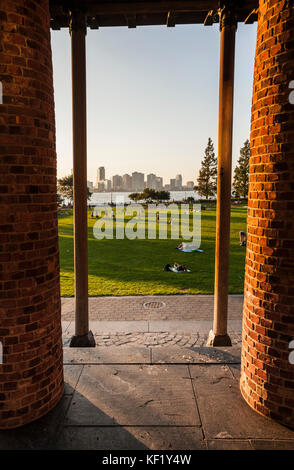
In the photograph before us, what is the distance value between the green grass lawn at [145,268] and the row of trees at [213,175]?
5715 cm

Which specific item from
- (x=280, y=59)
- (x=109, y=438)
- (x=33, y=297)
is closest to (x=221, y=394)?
(x=109, y=438)

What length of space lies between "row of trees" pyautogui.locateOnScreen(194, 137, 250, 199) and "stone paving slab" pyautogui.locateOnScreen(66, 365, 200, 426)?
233 feet

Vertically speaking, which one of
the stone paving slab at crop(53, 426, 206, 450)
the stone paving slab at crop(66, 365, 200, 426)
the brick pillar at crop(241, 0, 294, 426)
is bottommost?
the stone paving slab at crop(66, 365, 200, 426)

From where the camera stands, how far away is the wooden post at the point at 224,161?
4984 mm

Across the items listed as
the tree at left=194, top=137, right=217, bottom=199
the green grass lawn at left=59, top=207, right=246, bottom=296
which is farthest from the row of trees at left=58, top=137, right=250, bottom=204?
the green grass lawn at left=59, top=207, right=246, bottom=296

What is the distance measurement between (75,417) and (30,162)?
288 cm

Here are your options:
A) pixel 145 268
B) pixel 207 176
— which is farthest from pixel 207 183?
pixel 145 268

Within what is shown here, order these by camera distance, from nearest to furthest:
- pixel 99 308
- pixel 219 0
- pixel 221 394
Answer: pixel 221 394, pixel 219 0, pixel 99 308

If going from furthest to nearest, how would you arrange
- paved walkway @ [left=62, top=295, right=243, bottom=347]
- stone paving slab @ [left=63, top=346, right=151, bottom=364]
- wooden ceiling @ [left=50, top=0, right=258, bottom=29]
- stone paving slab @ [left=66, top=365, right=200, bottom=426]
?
paved walkway @ [left=62, top=295, right=243, bottom=347] < wooden ceiling @ [left=50, top=0, right=258, bottom=29] < stone paving slab @ [left=63, top=346, right=151, bottom=364] < stone paving slab @ [left=66, top=365, right=200, bottom=426]

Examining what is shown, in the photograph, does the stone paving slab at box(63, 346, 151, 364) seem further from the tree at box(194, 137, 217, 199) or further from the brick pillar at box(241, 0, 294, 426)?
the tree at box(194, 137, 217, 199)

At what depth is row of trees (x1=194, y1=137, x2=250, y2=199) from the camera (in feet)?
234

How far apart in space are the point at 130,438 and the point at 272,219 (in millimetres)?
2726

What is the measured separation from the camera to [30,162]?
10.0 feet
